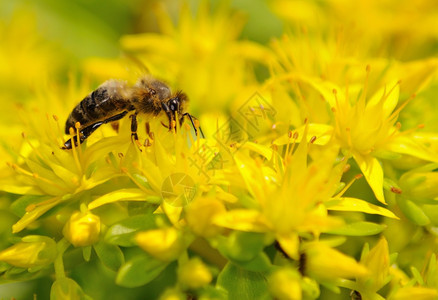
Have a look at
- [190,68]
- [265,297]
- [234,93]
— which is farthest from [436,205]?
[190,68]

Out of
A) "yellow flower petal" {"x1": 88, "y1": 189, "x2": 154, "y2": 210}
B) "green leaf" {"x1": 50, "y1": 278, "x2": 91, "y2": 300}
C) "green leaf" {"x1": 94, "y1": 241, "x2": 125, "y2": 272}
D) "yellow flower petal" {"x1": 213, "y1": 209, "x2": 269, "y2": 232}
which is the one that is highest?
"yellow flower petal" {"x1": 88, "y1": 189, "x2": 154, "y2": 210}

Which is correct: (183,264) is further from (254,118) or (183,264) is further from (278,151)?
(254,118)

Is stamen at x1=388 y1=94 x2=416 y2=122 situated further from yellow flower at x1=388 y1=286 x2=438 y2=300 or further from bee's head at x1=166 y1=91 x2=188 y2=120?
bee's head at x1=166 y1=91 x2=188 y2=120

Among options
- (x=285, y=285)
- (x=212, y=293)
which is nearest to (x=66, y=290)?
(x=212, y=293)

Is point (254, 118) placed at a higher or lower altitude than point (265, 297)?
higher

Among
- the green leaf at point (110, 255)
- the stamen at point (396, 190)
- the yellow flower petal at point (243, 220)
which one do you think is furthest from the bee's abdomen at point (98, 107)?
the stamen at point (396, 190)

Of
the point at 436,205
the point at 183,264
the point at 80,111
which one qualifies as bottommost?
the point at 436,205

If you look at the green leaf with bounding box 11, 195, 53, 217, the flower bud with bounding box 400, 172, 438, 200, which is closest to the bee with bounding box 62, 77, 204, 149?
the green leaf with bounding box 11, 195, 53, 217

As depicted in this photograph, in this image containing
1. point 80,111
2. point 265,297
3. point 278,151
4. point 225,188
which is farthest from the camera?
point 80,111
